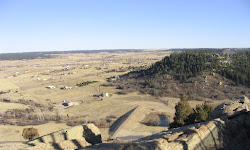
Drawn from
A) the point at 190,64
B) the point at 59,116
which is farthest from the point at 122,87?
the point at 59,116

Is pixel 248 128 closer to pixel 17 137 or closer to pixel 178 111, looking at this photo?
pixel 178 111

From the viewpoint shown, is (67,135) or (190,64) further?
(190,64)

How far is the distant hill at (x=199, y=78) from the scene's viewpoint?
46.0m

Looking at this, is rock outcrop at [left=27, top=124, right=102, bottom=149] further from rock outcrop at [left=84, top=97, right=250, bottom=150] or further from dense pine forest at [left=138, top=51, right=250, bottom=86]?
dense pine forest at [left=138, top=51, right=250, bottom=86]

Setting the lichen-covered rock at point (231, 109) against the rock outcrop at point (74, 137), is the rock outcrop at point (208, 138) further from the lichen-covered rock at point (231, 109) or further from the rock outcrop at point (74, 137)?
the rock outcrop at point (74, 137)

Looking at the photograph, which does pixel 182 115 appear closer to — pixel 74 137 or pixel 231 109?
pixel 231 109

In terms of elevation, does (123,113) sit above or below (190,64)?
below

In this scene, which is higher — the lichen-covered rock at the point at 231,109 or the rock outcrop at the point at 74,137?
the lichen-covered rock at the point at 231,109

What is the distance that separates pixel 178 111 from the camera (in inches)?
877

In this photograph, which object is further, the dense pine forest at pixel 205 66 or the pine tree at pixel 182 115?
the dense pine forest at pixel 205 66

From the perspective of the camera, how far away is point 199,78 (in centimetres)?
5053

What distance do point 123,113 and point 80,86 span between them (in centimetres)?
3346

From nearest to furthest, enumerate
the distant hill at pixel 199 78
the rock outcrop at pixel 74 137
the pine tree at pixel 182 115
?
the rock outcrop at pixel 74 137 < the pine tree at pixel 182 115 < the distant hill at pixel 199 78

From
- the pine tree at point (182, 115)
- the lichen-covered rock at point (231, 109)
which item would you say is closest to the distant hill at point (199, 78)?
the pine tree at point (182, 115)
